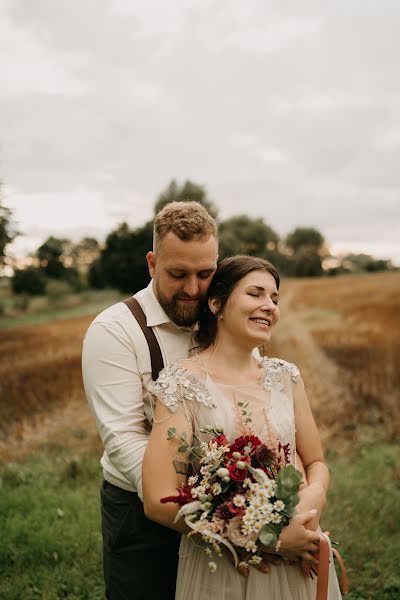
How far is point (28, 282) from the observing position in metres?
19.0

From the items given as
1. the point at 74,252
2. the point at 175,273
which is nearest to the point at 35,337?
the point at 175,273

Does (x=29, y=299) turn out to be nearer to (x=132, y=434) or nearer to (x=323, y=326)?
(x=323, y=326)

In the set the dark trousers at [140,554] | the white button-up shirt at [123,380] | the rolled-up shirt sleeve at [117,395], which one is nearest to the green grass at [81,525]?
the dark trousers at [140,554]

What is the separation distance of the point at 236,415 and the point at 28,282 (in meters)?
17.8

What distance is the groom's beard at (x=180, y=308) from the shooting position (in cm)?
293

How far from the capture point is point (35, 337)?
1405 cm

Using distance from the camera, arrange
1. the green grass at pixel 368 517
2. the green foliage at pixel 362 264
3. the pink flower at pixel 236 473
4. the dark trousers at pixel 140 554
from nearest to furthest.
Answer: the pink flower at pixel 236 473, the dark trousers at pixel 140 554, the green grass at pixel 368 517, the green foliage at pixel 362 264

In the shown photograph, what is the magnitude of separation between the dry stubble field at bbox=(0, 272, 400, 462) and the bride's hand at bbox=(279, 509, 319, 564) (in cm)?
606

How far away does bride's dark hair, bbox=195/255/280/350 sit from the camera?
281cm

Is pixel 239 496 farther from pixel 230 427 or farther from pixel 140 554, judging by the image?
pixel 140 554

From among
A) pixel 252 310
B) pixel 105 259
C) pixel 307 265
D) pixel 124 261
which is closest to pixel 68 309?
pixel 124 261

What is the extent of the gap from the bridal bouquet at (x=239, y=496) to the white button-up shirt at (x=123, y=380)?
17.7 inches

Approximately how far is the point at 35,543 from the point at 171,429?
354 cm

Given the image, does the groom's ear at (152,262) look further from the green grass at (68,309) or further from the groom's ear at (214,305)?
the green grass at (68,309)
